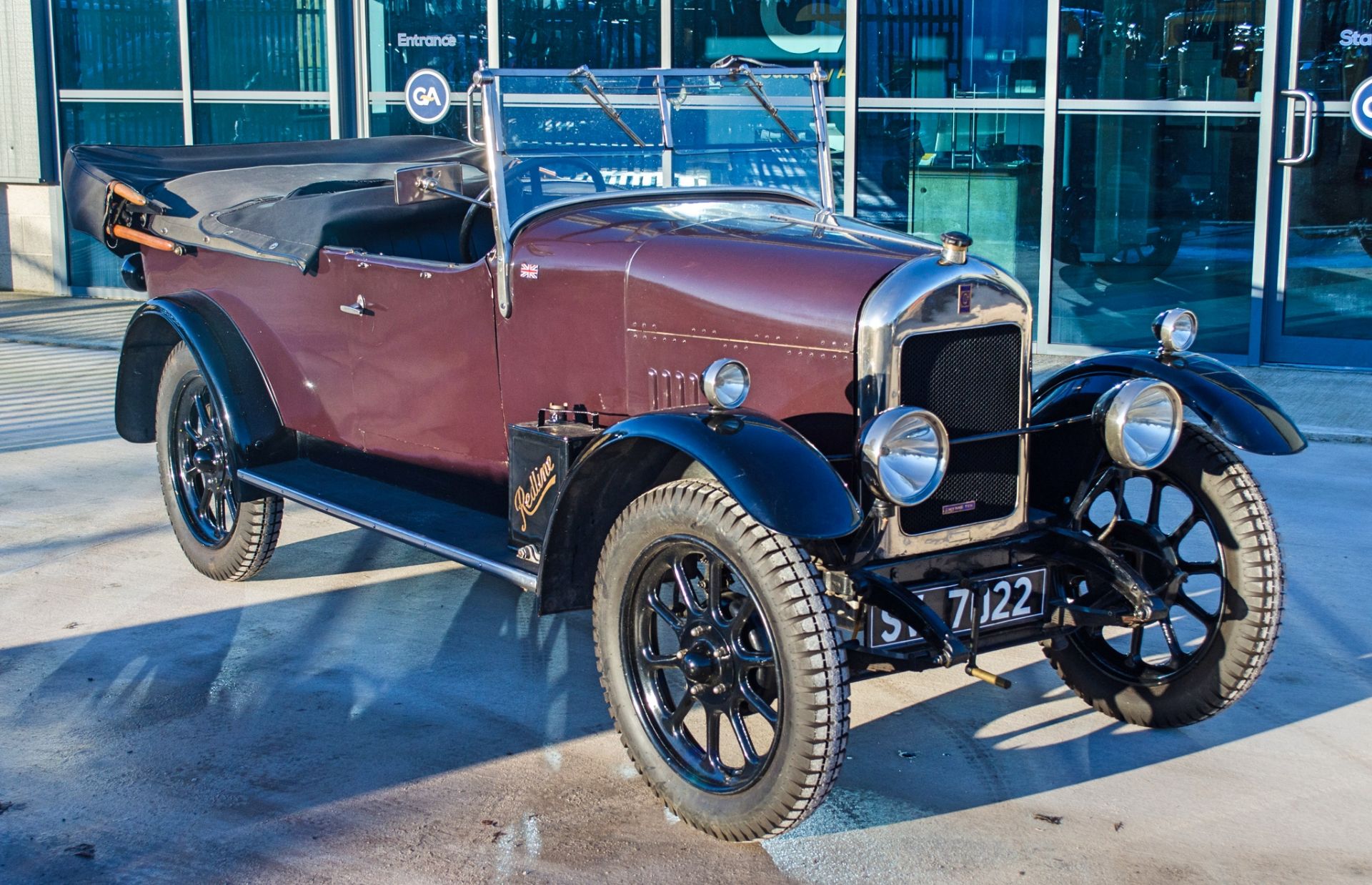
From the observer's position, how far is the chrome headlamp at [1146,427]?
3.72 m

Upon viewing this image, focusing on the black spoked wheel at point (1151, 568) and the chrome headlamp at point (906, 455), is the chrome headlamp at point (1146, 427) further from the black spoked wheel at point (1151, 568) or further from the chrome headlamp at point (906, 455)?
the chrome headlamp at point (906, 455)

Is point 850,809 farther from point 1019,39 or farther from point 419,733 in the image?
point 1019,39

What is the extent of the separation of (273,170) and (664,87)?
7.07 ft

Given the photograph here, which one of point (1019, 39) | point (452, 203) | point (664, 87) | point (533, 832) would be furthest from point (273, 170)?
point (1019, 39)

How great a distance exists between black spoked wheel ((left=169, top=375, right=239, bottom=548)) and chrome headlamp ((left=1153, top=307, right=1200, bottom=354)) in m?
3.37

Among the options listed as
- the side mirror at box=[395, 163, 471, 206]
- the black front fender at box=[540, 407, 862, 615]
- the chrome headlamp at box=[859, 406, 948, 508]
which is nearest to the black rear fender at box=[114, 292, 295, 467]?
the side mirror at box=[395, 163, 471, 206]

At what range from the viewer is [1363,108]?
A: 31.1 ft

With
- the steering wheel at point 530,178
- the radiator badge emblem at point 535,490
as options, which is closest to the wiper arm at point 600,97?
the steering wheel at point 530,178

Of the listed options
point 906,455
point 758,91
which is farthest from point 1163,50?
point 906,455

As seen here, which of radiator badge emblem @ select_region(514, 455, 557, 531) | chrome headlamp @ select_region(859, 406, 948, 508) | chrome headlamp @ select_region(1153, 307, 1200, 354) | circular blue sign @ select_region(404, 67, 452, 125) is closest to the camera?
chrome headlamp @ select_region(859, 406, 948, 508)

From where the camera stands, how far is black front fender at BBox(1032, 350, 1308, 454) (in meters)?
3.84

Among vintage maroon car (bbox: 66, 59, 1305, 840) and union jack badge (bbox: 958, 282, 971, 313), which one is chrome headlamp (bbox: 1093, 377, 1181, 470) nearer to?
vintage maroon car (bbox: 66, 59, 1305, 840)

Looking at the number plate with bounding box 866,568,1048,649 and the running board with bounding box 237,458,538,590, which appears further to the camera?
the running board with bounding box 237,458,538,590

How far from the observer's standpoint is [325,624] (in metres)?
5.00
